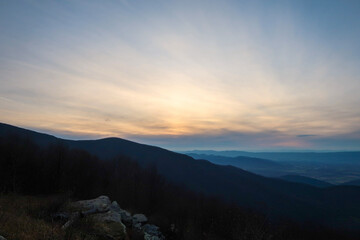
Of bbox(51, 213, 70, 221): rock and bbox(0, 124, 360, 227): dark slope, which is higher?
bbox(51, 213, 70, 221): rock

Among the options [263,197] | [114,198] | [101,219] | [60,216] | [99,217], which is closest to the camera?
[101,219]

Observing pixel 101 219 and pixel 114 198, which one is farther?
pixel 114 198

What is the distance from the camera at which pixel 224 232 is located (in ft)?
82.3

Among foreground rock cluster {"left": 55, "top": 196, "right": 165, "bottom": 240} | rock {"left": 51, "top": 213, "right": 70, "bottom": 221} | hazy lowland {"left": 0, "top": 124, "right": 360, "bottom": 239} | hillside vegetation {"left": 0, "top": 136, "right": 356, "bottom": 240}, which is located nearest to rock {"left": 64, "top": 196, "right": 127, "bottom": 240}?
foreground rock cluster {"left": 55, "top": 196, "right": 165, "bottom": 240}

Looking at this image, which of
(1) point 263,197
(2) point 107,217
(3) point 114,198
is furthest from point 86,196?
(1) point 263,197

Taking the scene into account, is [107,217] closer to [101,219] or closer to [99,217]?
[101,219]

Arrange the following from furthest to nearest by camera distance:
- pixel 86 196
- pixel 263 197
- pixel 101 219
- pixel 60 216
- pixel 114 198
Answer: pixel 263 197 < pixel 114 198 < pixel 86 196 < pixel 60 216 < pixel 101 219

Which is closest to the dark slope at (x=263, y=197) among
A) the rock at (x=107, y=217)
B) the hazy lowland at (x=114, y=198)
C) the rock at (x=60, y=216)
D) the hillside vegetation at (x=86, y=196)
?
the hazy lowland at (x=114, y=198)

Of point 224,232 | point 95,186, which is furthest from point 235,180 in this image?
point 224,232

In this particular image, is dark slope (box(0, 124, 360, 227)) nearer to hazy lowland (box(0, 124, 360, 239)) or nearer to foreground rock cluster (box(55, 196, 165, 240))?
hazy lowland (box(0, 124, 360, 239))

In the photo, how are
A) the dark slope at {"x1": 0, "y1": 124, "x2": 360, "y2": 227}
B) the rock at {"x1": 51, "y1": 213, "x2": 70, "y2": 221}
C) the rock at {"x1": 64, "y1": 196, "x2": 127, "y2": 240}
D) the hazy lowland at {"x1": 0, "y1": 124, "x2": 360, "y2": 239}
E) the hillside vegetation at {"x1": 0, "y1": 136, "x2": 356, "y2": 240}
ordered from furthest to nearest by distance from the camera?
the dark slope at {"x1": 0, "y1": 124, "x2": 360, "y2": 227}
the rock at {"x1": 51, "y1": 213, "x2": 70, "y2": 221}
the hazy lowland at {"x1": 0, "y1": 124, "x2": 360, "y2": 239}
the rock at {"x1": 64, "y1": 196, "x2": 127, "y2": 240}
the hillside vegetation at {"x1": 0, "y1": 136, "x2": 356, "y2": 240}

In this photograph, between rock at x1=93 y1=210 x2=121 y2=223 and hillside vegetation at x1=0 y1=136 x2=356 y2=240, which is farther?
rock at x1=93 y1=210 x2=121 y2=223

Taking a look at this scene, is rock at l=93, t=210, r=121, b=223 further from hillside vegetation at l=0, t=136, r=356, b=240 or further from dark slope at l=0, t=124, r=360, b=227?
dark slope at l=0, t=124, r=360, b=227

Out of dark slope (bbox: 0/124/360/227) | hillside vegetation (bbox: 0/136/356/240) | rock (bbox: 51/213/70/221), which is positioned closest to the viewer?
hillside vegetation (bbox: 0/136/356/240)
